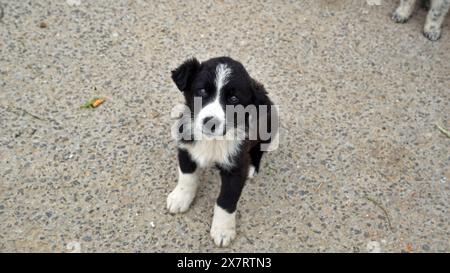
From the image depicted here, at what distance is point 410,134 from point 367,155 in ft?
1.61

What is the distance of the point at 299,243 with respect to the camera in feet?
11.4

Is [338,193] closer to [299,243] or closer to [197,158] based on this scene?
[299,243]

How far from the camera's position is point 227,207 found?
3.29m

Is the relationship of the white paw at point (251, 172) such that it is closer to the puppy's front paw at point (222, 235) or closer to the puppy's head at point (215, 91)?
the puppy's front paw at point (222, 235)

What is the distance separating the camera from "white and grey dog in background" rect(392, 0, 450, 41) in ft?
16.6

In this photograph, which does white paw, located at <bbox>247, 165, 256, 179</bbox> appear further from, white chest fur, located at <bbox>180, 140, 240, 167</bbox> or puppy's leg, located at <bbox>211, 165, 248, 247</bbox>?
white chest fur, located at <bbox>180, 140, 240, 167</bbox>

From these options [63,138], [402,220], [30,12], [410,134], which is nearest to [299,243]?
[402,220]

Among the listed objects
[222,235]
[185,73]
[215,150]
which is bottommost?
[222,235]

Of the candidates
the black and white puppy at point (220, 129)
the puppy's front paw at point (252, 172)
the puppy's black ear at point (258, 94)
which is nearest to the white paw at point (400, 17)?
the black and white puppy at point (220, 129)

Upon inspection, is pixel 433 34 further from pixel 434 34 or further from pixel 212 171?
pixel 212 171

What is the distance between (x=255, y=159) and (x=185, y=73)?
38.8 inches

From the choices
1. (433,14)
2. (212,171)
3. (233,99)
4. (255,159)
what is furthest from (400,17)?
(233,99)

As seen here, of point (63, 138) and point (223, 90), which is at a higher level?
point (223, 90)

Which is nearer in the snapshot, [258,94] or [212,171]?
[258,94]
